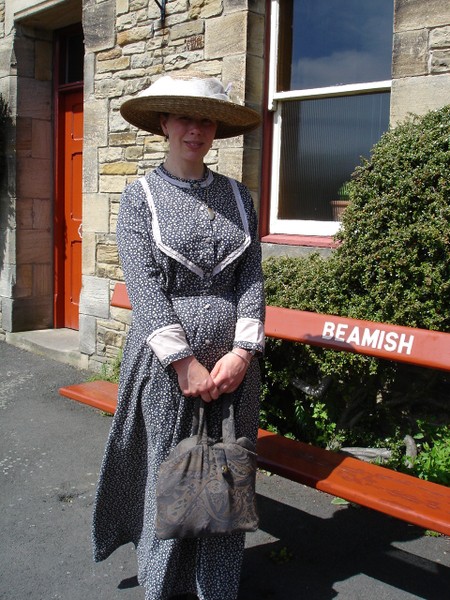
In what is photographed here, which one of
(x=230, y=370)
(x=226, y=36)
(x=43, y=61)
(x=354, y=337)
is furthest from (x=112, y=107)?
(x=230, y=370)

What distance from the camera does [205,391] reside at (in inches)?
101

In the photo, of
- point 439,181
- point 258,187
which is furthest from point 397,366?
point 258,187

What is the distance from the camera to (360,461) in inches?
129

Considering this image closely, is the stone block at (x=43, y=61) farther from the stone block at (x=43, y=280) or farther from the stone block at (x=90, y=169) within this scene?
the stone block at (x=43, y=280)

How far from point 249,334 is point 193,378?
28cm

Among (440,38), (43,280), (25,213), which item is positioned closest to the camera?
(440,38)

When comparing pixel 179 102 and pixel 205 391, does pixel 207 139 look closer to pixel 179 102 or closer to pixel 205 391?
pixel 179 102

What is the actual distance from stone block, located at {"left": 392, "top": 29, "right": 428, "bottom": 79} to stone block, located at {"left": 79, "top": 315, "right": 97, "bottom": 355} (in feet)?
11.3

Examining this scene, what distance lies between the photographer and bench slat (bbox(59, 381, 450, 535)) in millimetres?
2730

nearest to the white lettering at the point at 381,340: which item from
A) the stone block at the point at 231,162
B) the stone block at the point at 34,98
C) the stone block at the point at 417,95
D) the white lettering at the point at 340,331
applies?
the white lettering at the point at 340,331

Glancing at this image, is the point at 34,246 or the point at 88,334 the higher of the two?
the point at 34,246

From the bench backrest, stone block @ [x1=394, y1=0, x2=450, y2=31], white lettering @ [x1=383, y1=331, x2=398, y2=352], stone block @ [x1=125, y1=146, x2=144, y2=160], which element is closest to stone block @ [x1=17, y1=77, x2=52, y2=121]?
stone block @ [x1=125, y1=146, x2=144, y2=160]

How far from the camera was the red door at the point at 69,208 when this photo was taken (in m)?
7.48

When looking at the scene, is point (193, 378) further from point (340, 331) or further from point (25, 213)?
point (25, 213)
